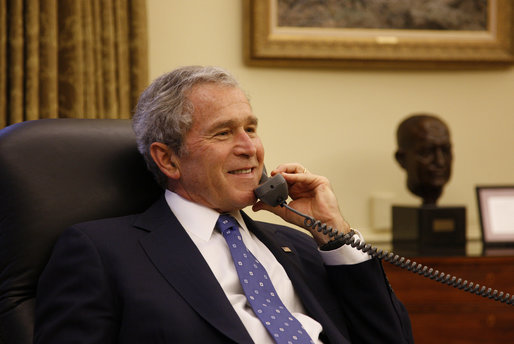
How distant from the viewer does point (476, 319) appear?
100 inches

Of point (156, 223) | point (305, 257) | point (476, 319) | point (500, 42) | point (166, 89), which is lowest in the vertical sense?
point (476, 319)

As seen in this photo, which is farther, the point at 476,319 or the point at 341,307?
the point at 476,319

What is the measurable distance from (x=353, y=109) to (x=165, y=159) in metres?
1.61

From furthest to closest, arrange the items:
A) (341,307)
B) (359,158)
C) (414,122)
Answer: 1. (359,158)
2. (414,122)
3. (341,307)

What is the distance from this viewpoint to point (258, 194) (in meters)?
1.63

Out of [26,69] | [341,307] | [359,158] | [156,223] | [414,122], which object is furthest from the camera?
[359,158]

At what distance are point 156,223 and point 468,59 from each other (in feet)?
7.04

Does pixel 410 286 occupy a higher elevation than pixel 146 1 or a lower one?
lower

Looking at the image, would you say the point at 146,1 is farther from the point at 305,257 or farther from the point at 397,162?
the point at 305,257

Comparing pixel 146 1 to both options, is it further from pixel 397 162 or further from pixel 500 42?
pixel 500 42

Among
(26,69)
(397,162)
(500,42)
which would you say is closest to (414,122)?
(397,162)

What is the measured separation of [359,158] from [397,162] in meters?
0.24

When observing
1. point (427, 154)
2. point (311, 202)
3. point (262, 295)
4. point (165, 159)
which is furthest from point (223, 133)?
point (427, 154)

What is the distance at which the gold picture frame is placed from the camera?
2.93 m
